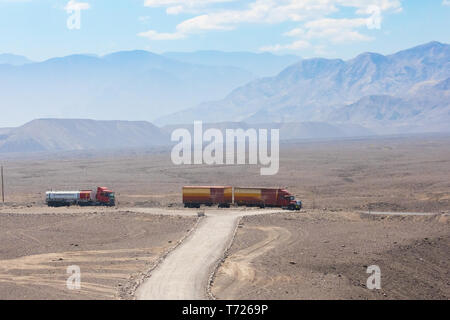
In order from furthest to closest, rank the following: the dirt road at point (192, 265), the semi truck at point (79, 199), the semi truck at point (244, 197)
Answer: the semi truck at point (79, 199), the semi truck at point (244, 197), the dirt road at point (192, 265)

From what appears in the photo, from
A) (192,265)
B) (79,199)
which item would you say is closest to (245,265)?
(192,265)

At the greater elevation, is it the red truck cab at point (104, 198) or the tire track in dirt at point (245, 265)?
the red truck cab at point (104, 198)

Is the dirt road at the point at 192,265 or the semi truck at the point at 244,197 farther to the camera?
the semi truck at the point at 244,197

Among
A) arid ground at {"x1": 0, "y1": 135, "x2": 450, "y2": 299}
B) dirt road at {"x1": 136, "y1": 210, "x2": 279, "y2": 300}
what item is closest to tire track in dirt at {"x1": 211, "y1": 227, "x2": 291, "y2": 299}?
Result: arid ground at {"x1": 0, "y1": 135, "x2": 450, "y2": 299}

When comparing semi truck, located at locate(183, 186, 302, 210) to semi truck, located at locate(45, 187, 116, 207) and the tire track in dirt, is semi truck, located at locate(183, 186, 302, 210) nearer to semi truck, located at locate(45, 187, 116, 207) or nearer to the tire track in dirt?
semi truck, located at locate(45, 187, 116, 207)

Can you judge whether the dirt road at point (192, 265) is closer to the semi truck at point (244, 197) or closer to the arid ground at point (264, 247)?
the arid ground at point (264, 247)

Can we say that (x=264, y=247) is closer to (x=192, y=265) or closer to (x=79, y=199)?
(x=192, y=265)

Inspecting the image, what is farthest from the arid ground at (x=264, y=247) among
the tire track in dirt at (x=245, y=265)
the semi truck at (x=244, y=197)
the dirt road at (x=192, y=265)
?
the semi truck at (x=244, y=197)
